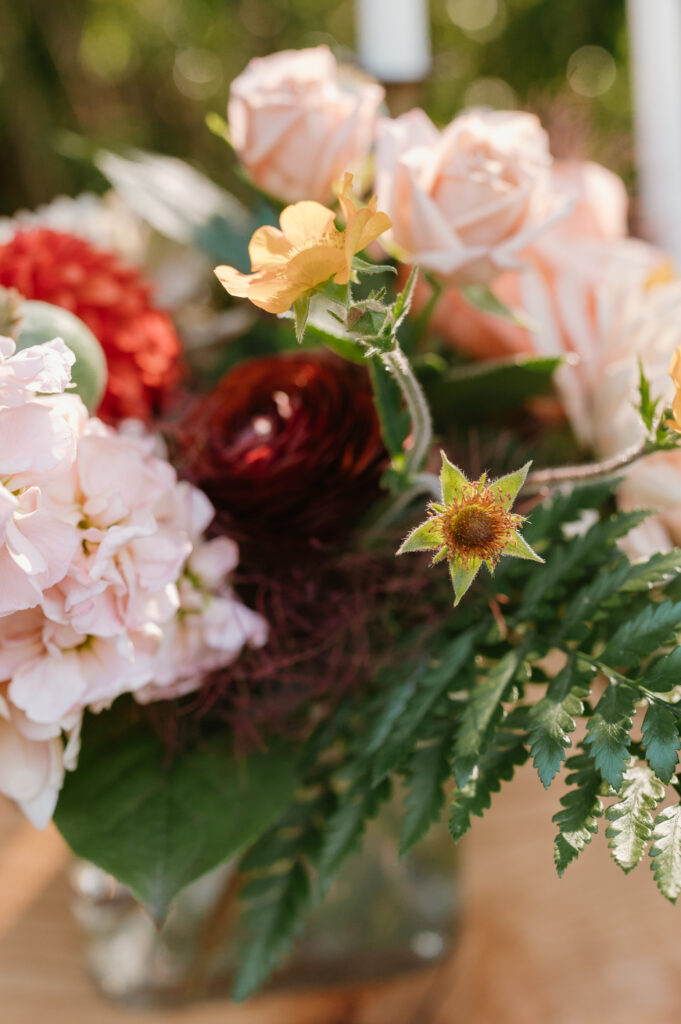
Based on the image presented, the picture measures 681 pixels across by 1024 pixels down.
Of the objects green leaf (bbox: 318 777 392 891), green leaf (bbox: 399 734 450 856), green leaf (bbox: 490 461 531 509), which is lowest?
green leaf (bbox: 318 777 392 891)

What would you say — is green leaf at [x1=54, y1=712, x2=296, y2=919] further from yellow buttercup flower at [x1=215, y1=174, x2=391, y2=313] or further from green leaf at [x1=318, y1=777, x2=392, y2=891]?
yellow buttercup flower at [x1=215, y1=174, x2=391, y2=313]

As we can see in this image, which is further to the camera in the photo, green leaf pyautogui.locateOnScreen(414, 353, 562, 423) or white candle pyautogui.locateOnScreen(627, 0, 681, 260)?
white candle pyautogui.locateOnScreen(627, 0, 681, 260)

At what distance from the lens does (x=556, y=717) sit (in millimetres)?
227

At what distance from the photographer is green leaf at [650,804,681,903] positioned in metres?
0.20

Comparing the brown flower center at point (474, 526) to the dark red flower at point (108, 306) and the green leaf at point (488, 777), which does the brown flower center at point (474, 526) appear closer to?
the green leaf at point (488, 777)

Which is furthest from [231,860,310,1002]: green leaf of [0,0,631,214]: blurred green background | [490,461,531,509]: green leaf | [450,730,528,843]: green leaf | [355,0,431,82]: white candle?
[0,0,631,214]: blurred green background

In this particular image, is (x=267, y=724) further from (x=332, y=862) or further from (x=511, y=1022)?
(x=511, y=1022)

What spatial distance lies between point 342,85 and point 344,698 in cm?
26

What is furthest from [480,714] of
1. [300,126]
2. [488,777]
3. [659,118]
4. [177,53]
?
[177,53]

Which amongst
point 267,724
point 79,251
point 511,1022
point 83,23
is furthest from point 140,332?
point 83,23

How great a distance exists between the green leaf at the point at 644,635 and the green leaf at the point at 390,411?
0.09m

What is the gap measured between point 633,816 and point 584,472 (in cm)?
10

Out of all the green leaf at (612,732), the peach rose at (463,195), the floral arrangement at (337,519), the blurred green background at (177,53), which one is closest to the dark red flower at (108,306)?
the floral arrangement at (337,519)

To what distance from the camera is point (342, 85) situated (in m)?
0.36
